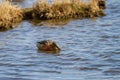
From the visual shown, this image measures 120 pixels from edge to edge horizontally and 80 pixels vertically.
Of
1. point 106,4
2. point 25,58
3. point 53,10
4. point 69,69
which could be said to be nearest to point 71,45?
point 25,58

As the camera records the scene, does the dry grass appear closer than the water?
No

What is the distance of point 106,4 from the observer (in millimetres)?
26031

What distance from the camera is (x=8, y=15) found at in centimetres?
1966

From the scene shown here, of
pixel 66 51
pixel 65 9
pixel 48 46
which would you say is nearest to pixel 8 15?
pixel 65 9

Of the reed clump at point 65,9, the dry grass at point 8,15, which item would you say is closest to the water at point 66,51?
the dry grass at point 8,15

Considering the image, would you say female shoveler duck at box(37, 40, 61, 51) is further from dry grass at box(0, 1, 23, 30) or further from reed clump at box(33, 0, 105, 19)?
reed clump at box(33, 0, 105, 19)

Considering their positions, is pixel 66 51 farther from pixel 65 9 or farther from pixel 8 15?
pixel 65 9

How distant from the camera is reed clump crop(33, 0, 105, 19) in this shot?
21.5m

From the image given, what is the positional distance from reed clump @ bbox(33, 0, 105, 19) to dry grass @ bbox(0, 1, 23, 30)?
1126mm

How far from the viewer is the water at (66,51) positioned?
11375mm

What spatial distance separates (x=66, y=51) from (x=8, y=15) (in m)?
5.99

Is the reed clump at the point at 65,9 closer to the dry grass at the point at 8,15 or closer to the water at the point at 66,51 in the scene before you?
the water at the point at 66,51

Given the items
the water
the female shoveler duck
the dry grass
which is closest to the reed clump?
the water

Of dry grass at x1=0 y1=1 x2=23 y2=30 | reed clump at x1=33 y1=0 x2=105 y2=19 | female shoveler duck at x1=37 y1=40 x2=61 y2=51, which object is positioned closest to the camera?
female shoveler duck at x1=37 y1=40 x2=61 y2=51
